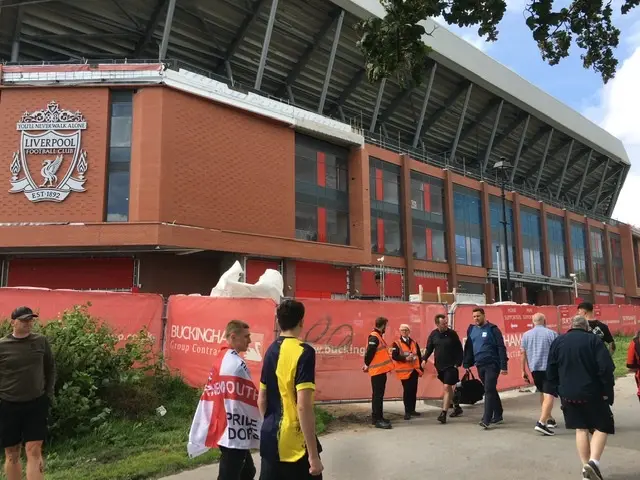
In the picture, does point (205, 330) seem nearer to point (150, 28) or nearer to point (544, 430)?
point (544, 430)

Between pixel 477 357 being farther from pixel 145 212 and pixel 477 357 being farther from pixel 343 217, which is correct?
pixel 343 217

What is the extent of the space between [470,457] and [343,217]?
1089 inches

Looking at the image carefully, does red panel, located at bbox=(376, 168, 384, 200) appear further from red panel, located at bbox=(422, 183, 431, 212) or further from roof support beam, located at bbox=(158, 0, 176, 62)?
roof support beam, located at bbox=(158, 0, 176, 62)

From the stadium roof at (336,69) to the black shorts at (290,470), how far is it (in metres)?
25.4

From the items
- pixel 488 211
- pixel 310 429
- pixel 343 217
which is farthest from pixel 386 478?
pixel 488 211

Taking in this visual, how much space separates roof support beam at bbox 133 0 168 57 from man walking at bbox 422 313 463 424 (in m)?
26.7

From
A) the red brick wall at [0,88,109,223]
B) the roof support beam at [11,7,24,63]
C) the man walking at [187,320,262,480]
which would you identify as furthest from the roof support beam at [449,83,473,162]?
the man walking at [187,320,262,480]

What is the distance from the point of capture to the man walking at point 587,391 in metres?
5.55

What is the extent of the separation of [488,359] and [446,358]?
0.83 m

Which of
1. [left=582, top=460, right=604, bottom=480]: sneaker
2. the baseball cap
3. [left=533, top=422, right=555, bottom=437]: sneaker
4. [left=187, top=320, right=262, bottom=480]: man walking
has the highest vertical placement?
the baseball cap

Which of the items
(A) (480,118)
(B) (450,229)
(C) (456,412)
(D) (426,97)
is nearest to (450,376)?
(C) (456,412)

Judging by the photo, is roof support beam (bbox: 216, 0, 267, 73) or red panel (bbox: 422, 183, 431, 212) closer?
roof support beam (bbox: 216, 0, 267, 73)

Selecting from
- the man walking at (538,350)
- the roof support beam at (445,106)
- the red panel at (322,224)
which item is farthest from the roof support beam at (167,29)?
the roof support beam at (445,106)

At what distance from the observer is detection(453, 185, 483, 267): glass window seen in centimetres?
4403
